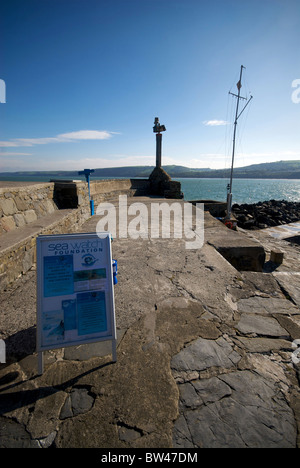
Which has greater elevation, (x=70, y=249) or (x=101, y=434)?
(x=70, y=249)

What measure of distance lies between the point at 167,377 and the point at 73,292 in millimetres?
1138

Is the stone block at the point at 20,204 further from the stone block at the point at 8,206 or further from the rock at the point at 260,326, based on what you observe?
the rock at the point at 260,326

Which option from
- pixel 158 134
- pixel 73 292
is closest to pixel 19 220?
pixel 73 292

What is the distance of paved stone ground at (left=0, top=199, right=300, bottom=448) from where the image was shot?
159 cm

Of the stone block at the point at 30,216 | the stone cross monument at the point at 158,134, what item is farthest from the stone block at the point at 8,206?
the stone cross monument at the point at 158,134

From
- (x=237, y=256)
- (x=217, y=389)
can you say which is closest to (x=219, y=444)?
(x=217, y=389)

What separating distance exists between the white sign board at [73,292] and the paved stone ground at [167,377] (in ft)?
1.06

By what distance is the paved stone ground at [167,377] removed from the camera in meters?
1.59

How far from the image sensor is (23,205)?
4.90m

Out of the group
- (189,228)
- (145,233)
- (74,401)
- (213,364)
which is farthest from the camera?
(189,228)

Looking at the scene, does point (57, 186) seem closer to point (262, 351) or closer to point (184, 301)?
point (184, 301)

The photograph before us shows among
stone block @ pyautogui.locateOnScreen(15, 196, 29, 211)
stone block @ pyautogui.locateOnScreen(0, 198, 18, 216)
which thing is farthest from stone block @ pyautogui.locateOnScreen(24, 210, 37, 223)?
stone block @ pyautogui.locateOnScreen(0, 198, 18, 216)

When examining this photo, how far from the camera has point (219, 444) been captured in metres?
→ 1.52
